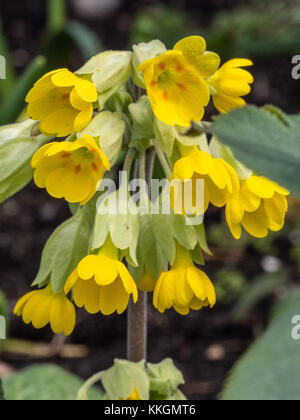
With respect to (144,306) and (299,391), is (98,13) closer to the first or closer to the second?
(144,306)

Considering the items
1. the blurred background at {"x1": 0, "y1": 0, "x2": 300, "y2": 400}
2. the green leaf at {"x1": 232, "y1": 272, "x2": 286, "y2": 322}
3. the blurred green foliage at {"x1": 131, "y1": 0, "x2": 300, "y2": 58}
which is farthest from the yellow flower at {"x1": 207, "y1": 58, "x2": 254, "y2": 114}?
the blurred green foliage at {"x1": 131, "y1": 0, "x2": 300, "y2": 58}

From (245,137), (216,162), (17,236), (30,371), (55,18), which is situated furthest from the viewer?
(55,18)

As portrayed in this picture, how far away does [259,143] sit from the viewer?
67cm

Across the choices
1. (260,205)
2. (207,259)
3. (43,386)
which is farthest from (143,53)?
(207,259)

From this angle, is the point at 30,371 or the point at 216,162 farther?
the point at 30,371

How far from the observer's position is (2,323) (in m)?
1.62

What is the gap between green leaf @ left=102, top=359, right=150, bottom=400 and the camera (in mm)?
1183

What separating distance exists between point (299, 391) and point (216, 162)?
36cm

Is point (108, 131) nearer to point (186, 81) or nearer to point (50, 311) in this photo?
point (186, 81)

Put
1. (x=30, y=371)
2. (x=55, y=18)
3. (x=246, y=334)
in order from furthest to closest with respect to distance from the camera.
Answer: (x=55, y=18), (x=246, y=334), (x=30, y=371)

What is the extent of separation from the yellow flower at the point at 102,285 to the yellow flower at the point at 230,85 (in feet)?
1.03

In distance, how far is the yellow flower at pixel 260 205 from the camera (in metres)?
1.04

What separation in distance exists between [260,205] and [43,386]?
1084mm

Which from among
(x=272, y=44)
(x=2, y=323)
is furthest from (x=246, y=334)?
(x=272, y=44)
